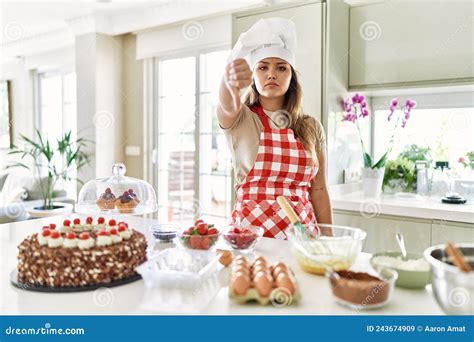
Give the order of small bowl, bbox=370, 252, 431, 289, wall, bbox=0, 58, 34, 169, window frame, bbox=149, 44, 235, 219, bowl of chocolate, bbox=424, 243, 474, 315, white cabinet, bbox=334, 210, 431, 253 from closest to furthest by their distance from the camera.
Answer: bowl of chocolate, bbox=424, 243, 474, 315 < small bowl, bbox=370, 252, 431, 289 < white cabinet, bbox=334, 210, 431, 253 < window frame, bbox=149, 44, 235, 219 < wall, bbox=0, 58, 34, 169

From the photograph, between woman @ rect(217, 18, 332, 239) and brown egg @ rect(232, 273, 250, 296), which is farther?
woman @ rect(217, 18, 332, 239)

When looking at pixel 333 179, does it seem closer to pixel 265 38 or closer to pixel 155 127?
pixel 265 38

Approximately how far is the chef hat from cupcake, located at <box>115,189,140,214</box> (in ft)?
2.01

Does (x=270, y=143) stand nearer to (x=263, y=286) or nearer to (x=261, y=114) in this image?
(x=261, y=114)

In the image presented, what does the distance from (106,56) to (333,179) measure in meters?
2.87

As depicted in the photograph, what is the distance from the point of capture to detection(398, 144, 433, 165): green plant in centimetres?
291

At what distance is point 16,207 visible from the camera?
13.2ft

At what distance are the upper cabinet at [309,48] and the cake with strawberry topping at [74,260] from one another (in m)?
1.82

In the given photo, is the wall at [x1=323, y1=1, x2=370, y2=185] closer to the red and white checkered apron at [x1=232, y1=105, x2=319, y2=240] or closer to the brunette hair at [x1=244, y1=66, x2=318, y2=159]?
the brunette hair at [x1=244, y1=66, x2=318, y2=159]

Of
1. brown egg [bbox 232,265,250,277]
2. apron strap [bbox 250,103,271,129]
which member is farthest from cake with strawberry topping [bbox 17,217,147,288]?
apron strap [bbox 250,103,271,129]
